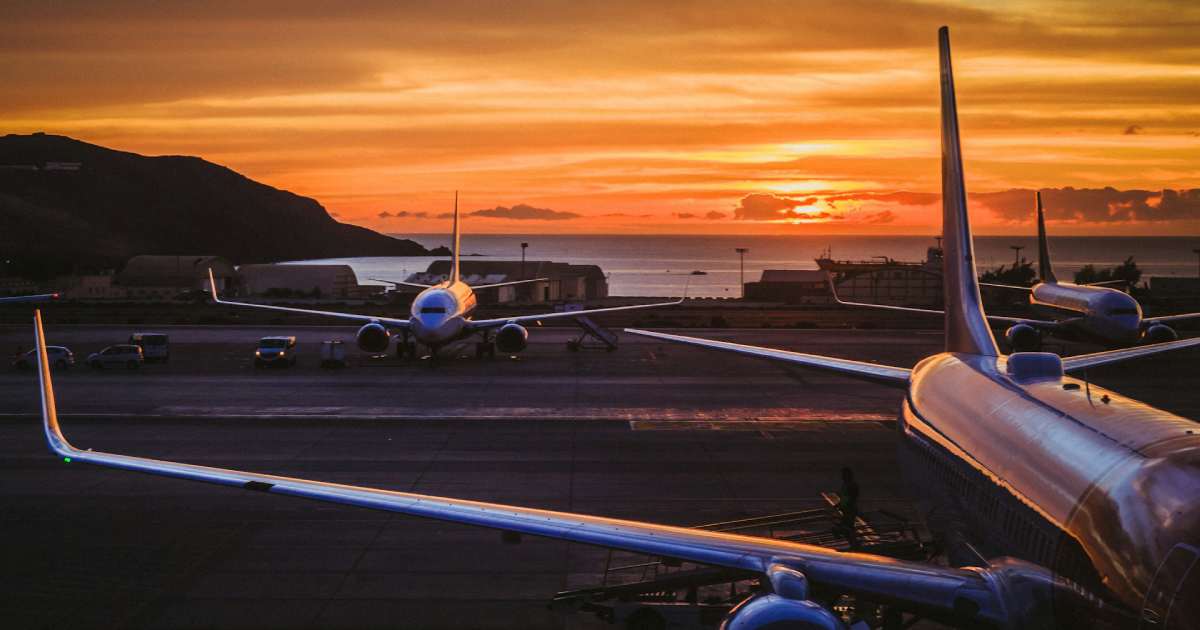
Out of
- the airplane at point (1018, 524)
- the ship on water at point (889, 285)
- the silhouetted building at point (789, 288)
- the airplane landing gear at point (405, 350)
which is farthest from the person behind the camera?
the silhouetted building at point (789, 288)

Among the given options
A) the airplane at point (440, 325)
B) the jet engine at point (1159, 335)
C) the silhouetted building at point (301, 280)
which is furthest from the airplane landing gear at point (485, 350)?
the silhouetted building at point (301, 280)

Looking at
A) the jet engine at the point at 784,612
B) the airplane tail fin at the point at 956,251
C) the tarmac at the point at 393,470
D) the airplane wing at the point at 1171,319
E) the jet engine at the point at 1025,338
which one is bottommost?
the tarmac at the point at 393,470

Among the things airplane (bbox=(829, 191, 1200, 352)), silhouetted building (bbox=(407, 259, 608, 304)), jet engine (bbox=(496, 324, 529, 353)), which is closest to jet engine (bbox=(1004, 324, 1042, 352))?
airplane (bbox=(829, 191, 1200, 352))

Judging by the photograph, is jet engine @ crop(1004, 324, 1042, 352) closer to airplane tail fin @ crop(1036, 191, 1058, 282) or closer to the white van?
airplane tail fin @ crop(1036, 191, 1058, 282)

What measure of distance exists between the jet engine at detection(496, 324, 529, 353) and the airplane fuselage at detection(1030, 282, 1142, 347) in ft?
107

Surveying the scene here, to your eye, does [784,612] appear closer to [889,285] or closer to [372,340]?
[372,340]

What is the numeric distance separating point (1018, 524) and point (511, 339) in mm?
47619

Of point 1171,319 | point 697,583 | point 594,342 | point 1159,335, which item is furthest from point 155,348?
point 1159,335

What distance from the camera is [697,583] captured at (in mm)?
16125

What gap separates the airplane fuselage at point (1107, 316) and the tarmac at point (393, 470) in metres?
2.71

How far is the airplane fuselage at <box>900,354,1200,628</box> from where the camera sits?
8945mm

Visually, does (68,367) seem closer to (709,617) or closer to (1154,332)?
(709,617)

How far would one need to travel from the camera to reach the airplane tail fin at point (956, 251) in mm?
21266

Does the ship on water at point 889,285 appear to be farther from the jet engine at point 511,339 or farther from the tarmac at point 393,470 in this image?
the jet engine at point 511,339
